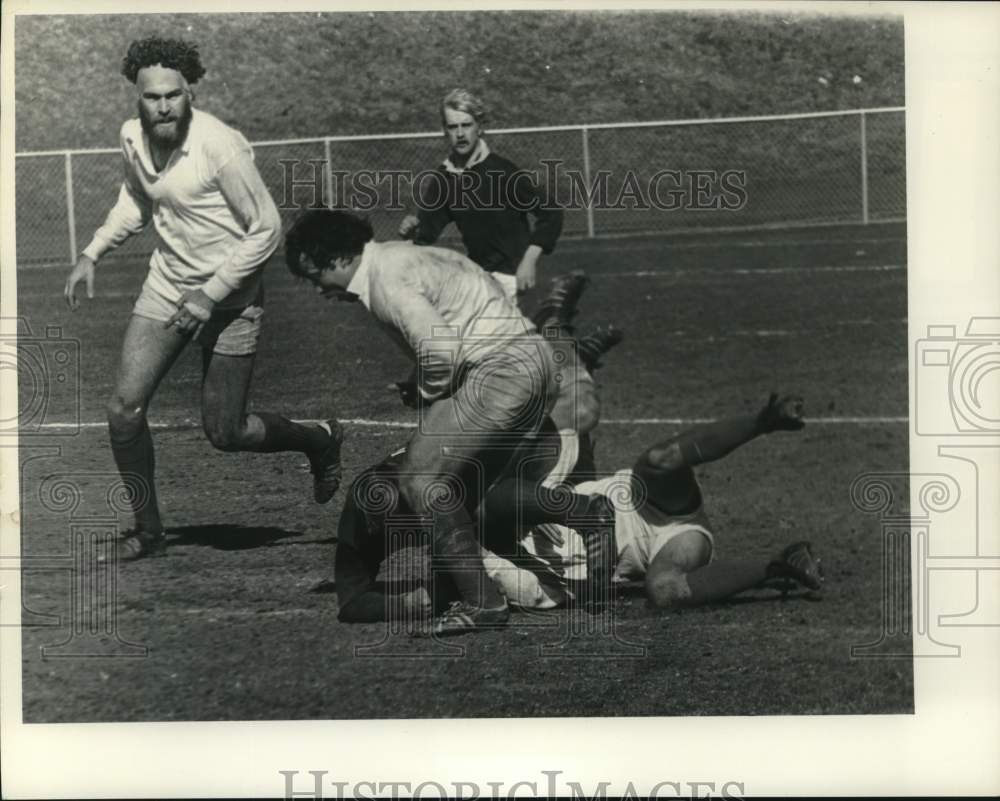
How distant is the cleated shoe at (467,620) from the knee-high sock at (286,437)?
3.09 ft

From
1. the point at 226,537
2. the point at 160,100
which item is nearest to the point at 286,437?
the point at 226,537

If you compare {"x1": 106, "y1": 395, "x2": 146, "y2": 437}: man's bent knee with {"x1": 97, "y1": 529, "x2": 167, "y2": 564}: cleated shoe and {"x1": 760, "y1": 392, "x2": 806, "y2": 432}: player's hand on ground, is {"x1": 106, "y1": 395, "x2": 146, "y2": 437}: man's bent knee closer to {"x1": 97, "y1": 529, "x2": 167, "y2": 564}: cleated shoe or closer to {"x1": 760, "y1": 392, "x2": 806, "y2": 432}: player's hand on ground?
{"x1": 97, "y1": 529, "x2": 167, "y2": 564}: cleated shoe

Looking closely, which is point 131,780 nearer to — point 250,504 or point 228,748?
point 228,748

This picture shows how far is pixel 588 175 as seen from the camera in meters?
8.37

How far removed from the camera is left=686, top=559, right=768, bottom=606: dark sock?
805cm

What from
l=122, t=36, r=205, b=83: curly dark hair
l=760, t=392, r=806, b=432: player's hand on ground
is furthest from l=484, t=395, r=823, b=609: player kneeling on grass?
l=122, t=36, r=205, b=83: curly dark hair

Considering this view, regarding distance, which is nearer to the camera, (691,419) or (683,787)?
(683,787)

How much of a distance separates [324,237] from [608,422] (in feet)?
4.99

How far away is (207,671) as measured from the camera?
796 centimetres

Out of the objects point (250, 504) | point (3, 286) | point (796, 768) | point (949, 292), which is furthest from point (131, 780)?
point (949, 292)

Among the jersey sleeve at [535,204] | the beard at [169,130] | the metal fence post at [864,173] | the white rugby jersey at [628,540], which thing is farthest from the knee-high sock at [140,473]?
the metal fence post at [864,173]

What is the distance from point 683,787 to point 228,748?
1961mm

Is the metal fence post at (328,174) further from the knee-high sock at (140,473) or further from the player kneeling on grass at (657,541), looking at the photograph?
the player kneeling on grass at (657,541)

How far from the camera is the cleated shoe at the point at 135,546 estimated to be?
26.7 ft
